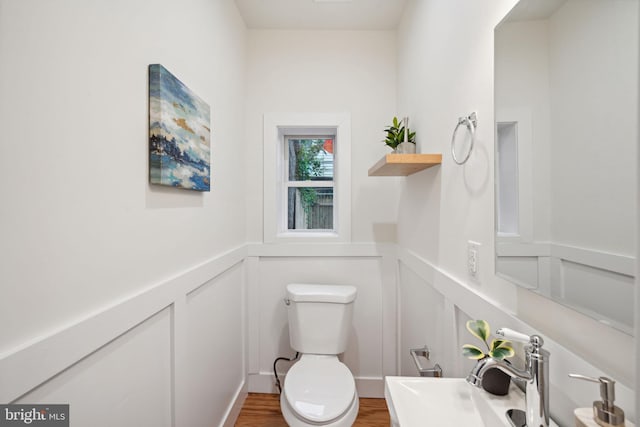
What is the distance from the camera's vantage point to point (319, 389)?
1.48m

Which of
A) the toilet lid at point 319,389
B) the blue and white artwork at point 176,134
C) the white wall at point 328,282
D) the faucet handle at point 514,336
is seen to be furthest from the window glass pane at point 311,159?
the faucet handle at point 514,336

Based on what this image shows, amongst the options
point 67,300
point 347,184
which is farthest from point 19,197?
point 347,184

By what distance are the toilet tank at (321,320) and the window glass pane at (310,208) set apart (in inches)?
23.8

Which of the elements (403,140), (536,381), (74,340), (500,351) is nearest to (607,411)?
(536,381)

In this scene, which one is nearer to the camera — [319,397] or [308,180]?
[319,397]

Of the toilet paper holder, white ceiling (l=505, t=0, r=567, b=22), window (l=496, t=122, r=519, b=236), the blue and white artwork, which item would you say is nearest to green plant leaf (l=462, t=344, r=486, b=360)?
window (l=496, t=122, r=519, b=236)

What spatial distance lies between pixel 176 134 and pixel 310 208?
1.36 meters

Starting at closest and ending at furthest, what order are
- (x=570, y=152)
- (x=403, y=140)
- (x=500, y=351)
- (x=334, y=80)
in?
1. (x=570, y=152)
2. (x=500, y=351)
3. (x=403, y=140)
4. (x=334, y=80)

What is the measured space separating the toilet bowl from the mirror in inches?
38.0

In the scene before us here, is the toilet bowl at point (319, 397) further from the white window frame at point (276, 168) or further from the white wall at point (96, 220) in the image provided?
the white window frame at point (276, 168)

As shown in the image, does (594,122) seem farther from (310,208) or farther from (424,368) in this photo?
(310,208)

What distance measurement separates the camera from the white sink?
0.77m

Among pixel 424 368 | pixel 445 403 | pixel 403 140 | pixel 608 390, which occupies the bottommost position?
pixel 424 368

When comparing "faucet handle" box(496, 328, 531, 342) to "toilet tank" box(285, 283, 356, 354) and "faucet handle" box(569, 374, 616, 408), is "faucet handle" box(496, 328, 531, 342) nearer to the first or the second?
"faucet handle" box(569, 374, 616, 408)
